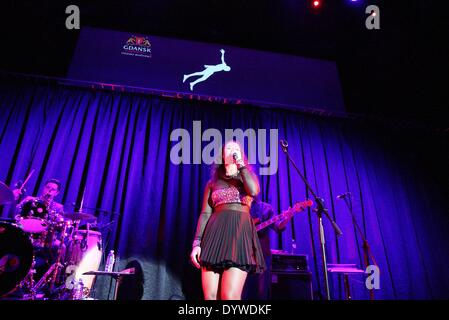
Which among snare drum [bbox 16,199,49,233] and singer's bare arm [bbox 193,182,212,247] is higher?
snare drum [bbox 16,199,49,233]

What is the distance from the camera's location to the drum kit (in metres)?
3.06

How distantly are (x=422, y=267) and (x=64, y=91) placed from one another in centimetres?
616

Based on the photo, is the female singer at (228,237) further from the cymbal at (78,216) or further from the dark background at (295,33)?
the dark background at (295,33)

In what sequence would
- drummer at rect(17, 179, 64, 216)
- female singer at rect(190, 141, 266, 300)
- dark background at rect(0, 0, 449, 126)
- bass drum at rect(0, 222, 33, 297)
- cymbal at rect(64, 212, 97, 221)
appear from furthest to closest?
dark background at rect(0, 0, 449, 126), drummer at rect(17, 179, 64, 216), cymbal at rect(64, 212, 97, 221), bass drum at rect(0, 222, 33, 297), female singer at rect(190, 141, 266, 300)

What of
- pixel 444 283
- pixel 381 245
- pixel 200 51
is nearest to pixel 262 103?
pixel 200 51

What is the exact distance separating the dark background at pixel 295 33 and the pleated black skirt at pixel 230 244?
366 cm

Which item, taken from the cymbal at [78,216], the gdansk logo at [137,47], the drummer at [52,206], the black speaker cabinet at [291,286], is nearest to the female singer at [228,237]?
the black speaker cabinet at [291,286]

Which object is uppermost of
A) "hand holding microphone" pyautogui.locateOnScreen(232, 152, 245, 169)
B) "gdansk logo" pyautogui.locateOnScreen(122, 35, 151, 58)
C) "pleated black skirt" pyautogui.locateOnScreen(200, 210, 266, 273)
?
"gdansk logo" pyautogui.locateOnScreen(122, 35, 151, 58)

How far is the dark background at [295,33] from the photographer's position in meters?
4.53

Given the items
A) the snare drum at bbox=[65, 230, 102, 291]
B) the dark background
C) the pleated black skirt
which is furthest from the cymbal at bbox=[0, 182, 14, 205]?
the dark background

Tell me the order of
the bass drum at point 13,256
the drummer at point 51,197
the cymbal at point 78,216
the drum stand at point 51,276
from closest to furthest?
the bass drum at point 13,256 < the drum stand at point 51,276 < the cymbal at point 78,216 < the drummer at point 51,197

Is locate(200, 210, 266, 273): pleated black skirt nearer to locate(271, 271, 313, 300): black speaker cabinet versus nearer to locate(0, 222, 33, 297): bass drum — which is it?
locate(271, 271, 313, 300): black speaker cabinet

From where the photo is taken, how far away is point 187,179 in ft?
15.2
